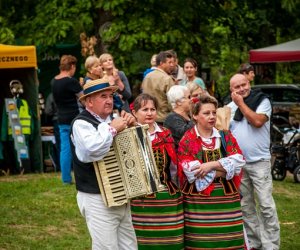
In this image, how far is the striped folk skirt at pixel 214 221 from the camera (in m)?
6.96

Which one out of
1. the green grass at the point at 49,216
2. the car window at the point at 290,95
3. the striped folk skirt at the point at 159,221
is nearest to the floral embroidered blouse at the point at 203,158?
the striped folk skirt at the point at 159,221

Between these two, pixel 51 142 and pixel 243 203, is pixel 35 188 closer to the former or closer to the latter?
pixel 51 142

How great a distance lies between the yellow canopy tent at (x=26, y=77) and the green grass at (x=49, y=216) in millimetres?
1578

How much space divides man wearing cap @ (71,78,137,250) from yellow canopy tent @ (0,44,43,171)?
772 cm

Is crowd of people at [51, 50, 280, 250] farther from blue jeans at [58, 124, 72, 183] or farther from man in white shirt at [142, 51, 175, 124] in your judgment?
blue jeans at [58, 124, 72, 183]

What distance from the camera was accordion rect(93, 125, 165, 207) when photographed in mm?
5875

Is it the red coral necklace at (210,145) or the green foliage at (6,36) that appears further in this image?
the green foliage at (6,36)

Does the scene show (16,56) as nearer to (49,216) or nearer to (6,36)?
(6,36)

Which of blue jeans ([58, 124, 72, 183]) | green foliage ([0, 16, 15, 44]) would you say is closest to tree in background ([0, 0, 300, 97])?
green foliage ([0, 16, 15, 44])

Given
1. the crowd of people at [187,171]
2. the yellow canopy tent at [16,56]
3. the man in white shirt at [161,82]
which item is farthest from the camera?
the yellow canopy tent at [16,56]

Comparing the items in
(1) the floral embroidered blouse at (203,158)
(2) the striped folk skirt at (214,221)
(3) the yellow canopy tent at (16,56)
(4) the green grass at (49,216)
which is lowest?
(4) the green grass at (49,216)

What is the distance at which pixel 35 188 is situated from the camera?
1170cm

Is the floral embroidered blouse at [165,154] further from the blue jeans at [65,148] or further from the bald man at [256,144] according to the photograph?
the blue jeans at [65,148]

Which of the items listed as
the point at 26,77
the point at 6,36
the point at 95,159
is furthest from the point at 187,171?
the point at 6,36
